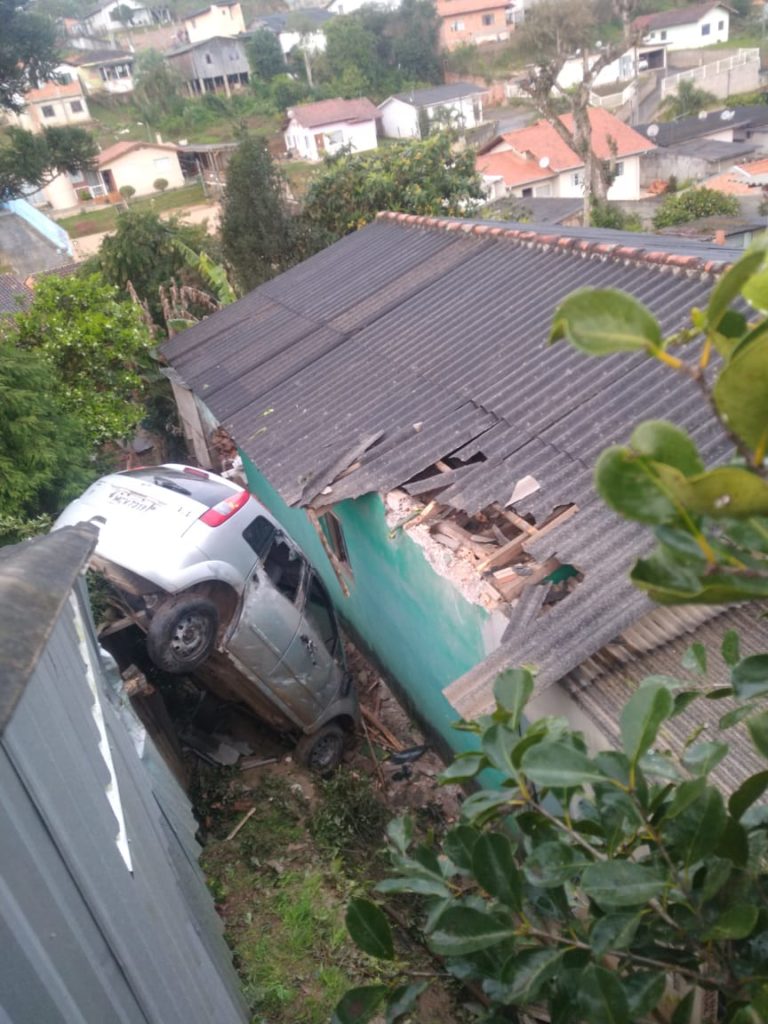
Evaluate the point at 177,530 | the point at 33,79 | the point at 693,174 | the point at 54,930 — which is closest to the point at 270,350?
the point at 177,530

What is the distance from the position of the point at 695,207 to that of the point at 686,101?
2627 centimetres

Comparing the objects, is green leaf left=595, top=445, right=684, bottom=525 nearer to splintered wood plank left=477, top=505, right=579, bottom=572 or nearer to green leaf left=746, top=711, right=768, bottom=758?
green leaf left=746, top=711, right=768, bottom=758

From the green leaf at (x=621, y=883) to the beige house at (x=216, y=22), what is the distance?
82232 mm

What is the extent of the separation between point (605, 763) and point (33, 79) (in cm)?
1801

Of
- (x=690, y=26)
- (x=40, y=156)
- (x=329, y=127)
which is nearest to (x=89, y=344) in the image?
(x=40, y=156)

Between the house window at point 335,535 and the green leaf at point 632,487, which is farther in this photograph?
the house window at point 335,535

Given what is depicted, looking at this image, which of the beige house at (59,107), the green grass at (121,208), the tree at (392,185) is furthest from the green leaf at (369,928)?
the beige house at (59,107)

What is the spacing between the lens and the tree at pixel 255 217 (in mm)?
15336

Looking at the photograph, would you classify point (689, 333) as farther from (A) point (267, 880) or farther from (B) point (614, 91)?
(B) point (614, 91)

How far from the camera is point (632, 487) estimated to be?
97cm

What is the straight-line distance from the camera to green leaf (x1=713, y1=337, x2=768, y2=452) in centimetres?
91

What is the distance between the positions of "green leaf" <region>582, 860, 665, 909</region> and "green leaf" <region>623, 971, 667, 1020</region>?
7.6 inches

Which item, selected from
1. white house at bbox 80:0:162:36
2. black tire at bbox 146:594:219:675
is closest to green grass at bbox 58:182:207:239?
black tire at bbox 146:594:219:675

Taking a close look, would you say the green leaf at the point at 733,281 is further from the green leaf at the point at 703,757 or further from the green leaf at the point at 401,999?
the green leaf at the point at 401,999
